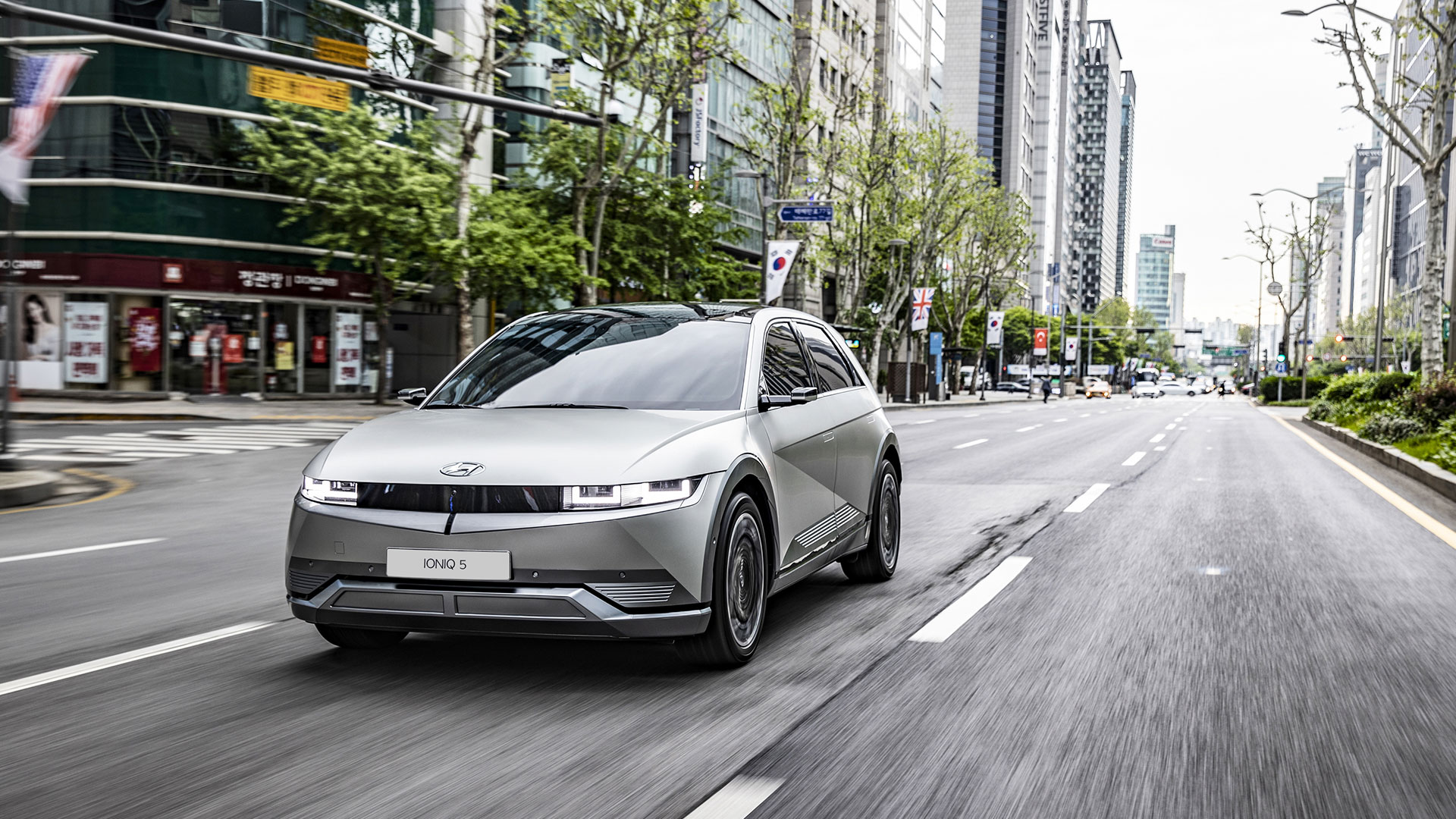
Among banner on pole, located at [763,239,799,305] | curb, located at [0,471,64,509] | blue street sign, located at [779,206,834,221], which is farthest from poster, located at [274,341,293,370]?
curb, located at [0,471,64,509]

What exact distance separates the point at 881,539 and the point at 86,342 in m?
28.4

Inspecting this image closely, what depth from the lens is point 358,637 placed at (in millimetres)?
5152

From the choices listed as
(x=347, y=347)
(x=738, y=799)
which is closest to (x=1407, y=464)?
(x=738, y=799)

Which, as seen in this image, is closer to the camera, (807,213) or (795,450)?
(795,450)

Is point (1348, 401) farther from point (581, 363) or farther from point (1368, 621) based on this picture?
point (581, 363)

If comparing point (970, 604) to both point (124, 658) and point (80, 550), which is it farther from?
point (80, 550)

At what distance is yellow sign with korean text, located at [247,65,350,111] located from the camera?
2372cm

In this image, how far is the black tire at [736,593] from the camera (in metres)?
4.77

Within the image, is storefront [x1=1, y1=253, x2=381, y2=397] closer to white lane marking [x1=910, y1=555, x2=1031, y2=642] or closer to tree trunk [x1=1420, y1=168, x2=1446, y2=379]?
tree trunk [x1=1420, y1=168, x2=1446, y2=379]

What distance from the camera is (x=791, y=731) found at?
416 cm

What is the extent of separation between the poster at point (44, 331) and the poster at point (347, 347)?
677 cm

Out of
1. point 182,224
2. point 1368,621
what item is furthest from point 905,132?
point 1368,621

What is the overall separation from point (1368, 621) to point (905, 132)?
1664 inches

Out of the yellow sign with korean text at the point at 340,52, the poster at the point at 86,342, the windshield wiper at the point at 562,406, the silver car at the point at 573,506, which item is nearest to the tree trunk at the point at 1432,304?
the silver car at the point at 573,506
